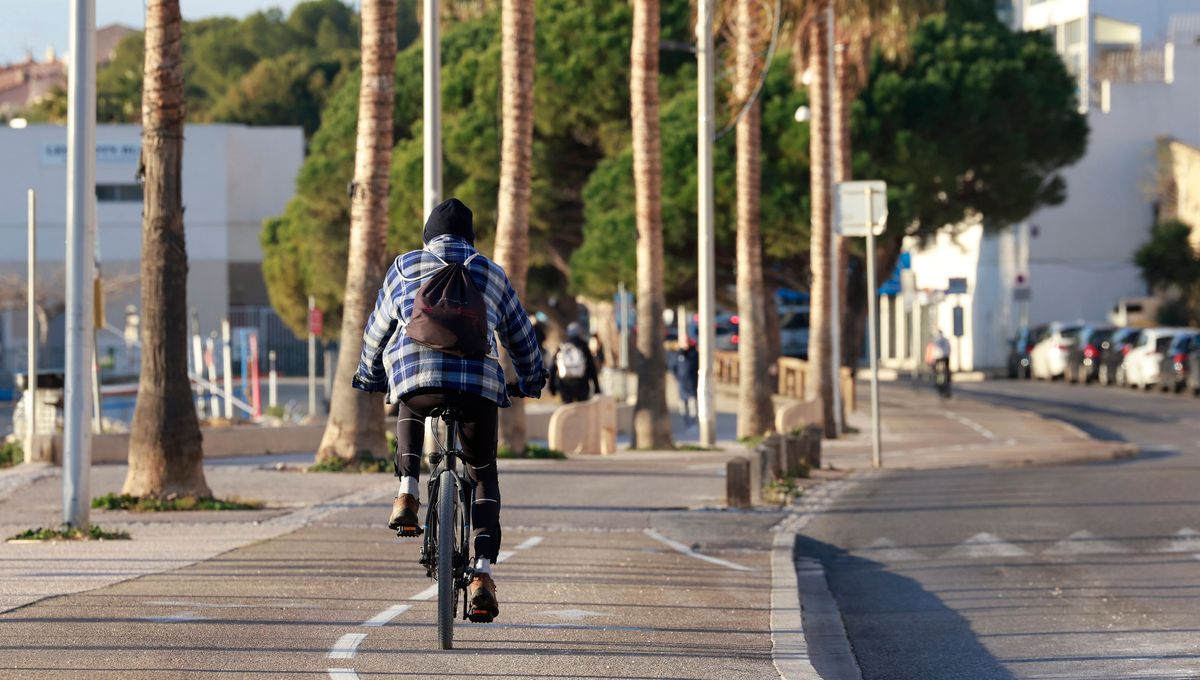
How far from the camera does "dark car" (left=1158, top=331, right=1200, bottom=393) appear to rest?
47.5 m

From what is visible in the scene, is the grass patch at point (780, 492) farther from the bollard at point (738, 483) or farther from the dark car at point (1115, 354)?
A: the dark car at point (1115, 354)

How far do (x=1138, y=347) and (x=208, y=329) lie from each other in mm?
33815

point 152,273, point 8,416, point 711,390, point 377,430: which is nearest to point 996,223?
point 711,390

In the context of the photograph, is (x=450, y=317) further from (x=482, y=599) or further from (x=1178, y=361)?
(x=1178, y=361)

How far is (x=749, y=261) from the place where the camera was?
3216cm

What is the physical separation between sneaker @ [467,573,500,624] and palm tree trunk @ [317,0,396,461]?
41.8 feet

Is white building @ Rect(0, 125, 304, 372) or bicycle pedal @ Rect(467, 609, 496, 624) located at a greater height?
white building @ Rect(0, 125, 304, 372)

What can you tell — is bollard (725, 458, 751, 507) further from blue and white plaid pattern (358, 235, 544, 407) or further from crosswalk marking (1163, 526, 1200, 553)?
blue and white plaid pattern (358, 235, 544, 407)

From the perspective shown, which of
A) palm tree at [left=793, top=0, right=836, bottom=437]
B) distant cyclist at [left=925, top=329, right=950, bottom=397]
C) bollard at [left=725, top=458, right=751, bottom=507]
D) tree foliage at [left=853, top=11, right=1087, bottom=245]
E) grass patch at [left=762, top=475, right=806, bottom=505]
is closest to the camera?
bollard at [left=725, top=458, right=751, bottom=507]

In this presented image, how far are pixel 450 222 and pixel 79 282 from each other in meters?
5.99

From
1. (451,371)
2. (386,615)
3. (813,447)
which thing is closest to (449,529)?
(451,371)

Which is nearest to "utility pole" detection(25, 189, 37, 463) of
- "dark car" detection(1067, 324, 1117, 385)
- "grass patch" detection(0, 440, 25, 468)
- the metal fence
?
"grass patch" detection(0, 440, 25, 468)

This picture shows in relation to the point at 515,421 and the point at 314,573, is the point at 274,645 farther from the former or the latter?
the point at 515,421

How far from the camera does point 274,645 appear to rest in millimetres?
8664
